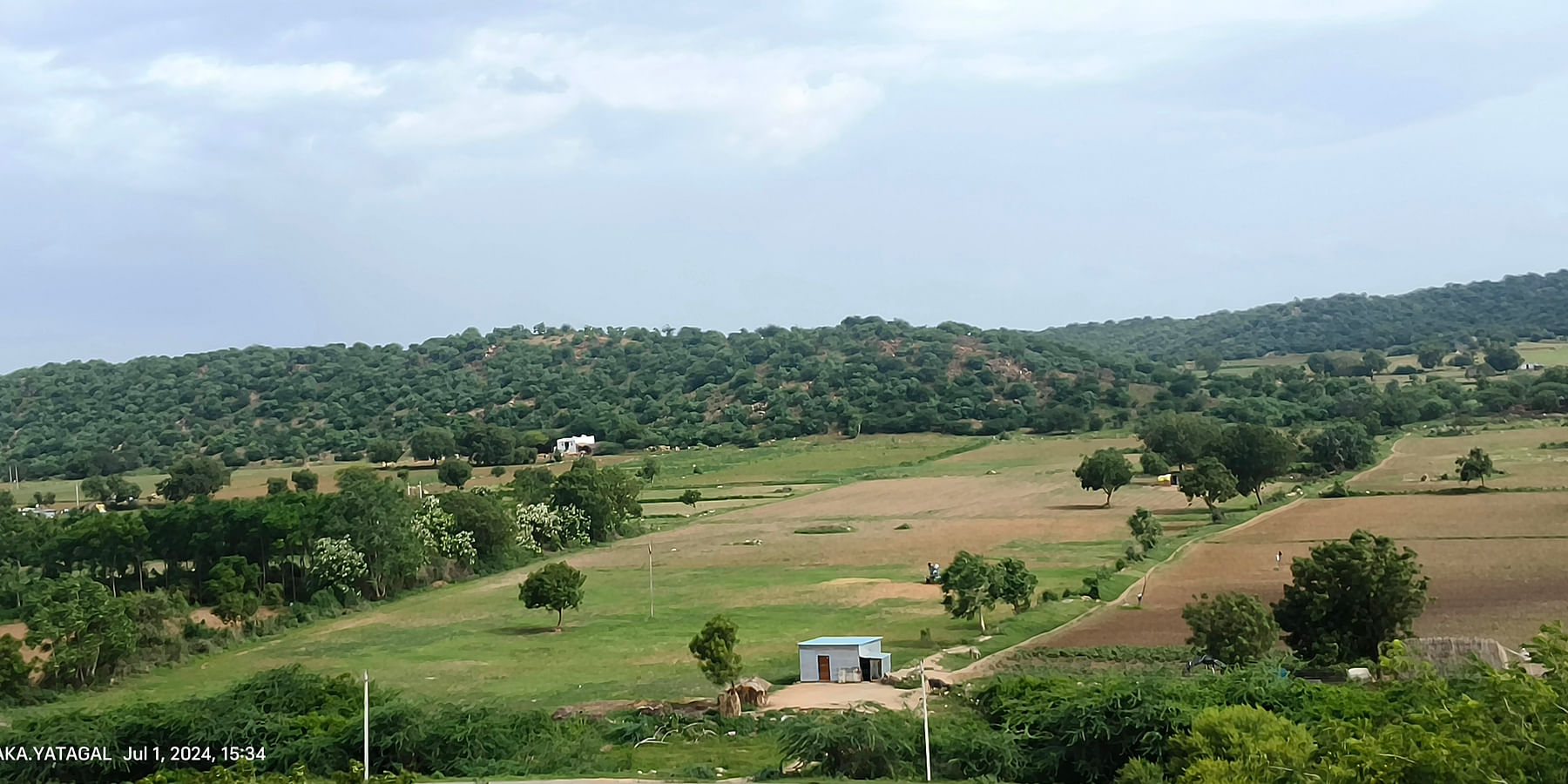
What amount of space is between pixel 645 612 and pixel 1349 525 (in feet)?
→ 96.2

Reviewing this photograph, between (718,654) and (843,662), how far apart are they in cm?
441

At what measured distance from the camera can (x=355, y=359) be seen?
→ 157375 millimetres

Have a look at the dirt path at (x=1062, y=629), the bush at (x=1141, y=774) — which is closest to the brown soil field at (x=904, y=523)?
the dirt path at (x=1062, y=629)

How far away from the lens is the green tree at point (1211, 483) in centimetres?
6050

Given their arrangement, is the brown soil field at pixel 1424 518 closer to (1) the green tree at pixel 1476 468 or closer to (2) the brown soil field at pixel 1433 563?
(2) the brown soil field at pixel 1433 563

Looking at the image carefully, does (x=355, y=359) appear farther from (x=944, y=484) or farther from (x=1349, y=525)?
(x=1349, y=525)

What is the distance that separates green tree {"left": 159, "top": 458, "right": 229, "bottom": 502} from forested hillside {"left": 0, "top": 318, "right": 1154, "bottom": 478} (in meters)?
25.7

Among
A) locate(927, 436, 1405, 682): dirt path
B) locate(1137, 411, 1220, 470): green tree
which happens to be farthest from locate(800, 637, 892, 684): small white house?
locate(1137, 411, 1220, 470): green tree

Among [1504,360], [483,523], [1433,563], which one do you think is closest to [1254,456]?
[1433,563]

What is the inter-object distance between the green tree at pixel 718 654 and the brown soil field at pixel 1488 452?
48.3 meters

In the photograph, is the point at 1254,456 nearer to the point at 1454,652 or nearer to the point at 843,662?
the point at 1454,652

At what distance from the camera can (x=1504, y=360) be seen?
147 metres

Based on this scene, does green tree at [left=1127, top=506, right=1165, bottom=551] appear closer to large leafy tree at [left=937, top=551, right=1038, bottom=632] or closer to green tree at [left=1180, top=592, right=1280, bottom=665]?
large leafy tree at [left=937, top=551, right=1038, bottom=632]

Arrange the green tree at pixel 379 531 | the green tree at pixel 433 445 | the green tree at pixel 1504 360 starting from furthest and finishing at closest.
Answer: the green tree at pixel 1504 360 < the green tree at pixel 433 445 < the green tree at pixel 379 531
